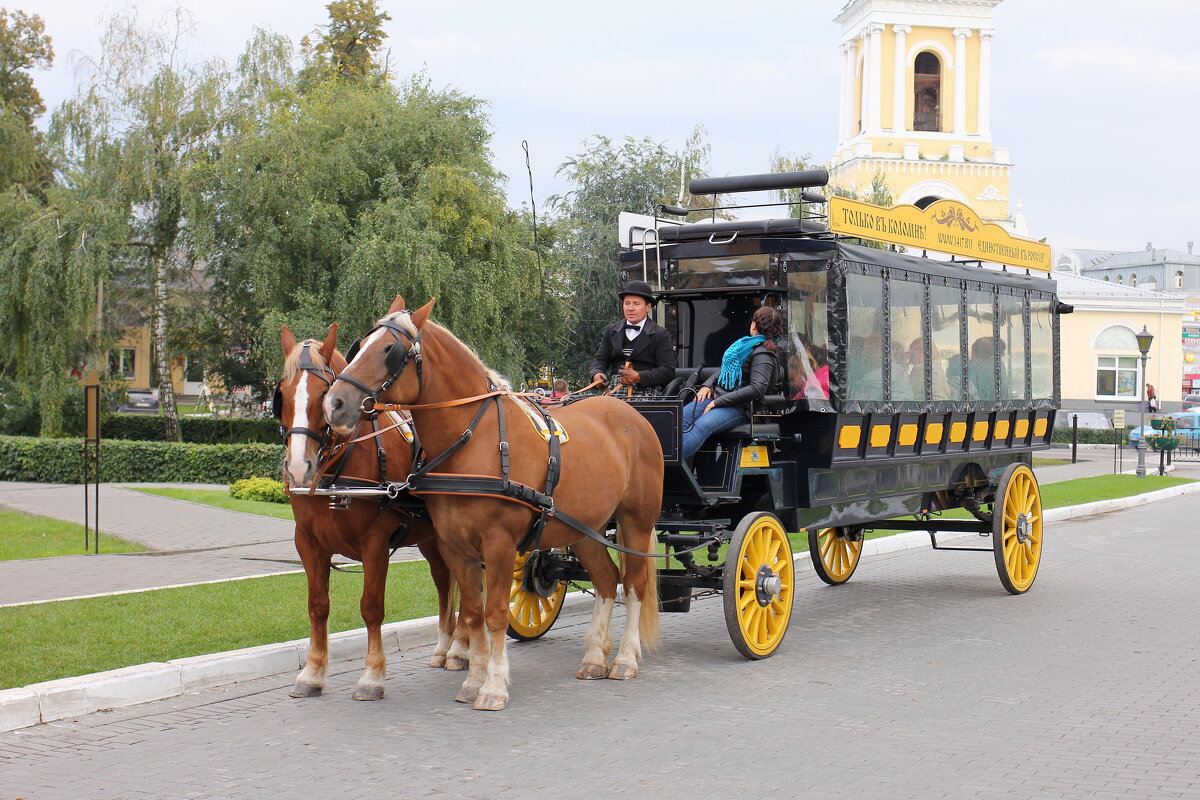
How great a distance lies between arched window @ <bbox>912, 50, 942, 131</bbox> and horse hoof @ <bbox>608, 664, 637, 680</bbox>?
46543 mm

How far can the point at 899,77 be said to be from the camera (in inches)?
1924

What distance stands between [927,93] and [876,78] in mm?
3558

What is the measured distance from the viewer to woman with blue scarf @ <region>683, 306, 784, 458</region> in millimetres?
8398

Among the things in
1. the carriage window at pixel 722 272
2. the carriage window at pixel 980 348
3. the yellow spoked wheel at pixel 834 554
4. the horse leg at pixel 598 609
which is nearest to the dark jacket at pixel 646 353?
the carriage window at pixel 722 272

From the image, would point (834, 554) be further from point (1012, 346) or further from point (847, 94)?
point (847, 94)

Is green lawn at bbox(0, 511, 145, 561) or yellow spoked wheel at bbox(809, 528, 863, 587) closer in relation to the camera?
yellow spoked wheel at bbox(809, 528, 863, 587)

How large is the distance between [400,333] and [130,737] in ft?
8.44

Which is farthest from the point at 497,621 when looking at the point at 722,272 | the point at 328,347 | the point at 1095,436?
the point at 1095,436

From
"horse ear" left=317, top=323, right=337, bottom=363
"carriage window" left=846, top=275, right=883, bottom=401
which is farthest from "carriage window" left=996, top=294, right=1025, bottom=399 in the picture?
"horse ear" left=317, top=323, right=337, bottom=363

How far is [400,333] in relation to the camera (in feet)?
21.3

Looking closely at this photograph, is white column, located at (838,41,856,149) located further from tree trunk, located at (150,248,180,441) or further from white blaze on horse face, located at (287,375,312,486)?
white blaze on horse face, located at (287,375,312,486)

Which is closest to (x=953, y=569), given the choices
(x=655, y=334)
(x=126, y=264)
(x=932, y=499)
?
(x=932, y=499)

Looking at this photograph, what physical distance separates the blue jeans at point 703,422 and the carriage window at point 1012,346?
386 cm

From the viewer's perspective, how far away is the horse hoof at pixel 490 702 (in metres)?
6.70
